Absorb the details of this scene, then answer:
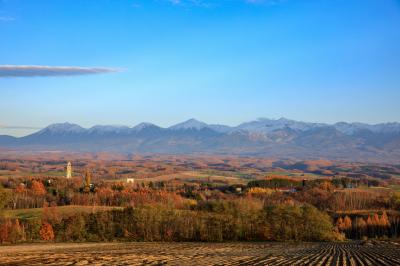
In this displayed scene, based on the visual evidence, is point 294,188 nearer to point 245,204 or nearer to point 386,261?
point 245,204

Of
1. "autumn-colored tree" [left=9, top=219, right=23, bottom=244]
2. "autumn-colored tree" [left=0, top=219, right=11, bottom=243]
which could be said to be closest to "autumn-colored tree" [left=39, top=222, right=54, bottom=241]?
"autumn-colored tree" [left=9, top=219, right=23, bottom=244]

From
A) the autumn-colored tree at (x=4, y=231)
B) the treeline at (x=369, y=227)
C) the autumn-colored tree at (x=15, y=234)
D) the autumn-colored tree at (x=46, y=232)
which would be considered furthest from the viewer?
the treeline at (x=369, y=227)

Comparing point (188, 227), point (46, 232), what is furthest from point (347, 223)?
point (46, 232)

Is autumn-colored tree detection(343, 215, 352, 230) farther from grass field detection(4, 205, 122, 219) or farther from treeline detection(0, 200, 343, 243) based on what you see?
grass field detection(4, 205, 122, 219)

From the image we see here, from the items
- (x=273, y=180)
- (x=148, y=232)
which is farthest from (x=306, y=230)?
→ (x=273, y=180)

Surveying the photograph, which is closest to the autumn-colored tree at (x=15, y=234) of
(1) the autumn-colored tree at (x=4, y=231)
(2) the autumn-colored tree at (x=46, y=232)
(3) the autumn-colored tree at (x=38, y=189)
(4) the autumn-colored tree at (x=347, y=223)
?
(1) the autumn-colored tree at (x=4, y=231)

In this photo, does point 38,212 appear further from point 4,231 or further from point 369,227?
point 369,227

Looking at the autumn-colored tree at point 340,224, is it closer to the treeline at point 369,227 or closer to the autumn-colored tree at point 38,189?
the treeline at point 369,227
